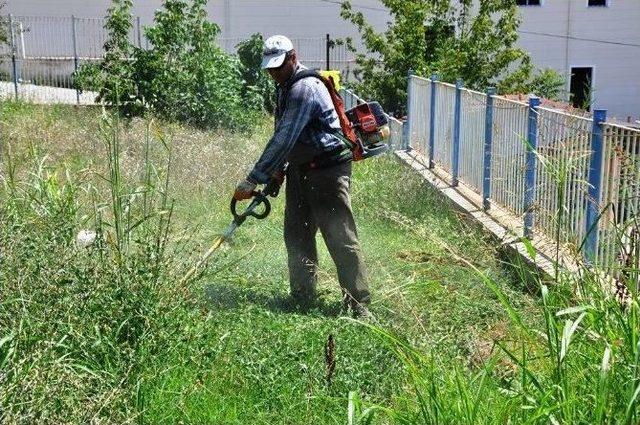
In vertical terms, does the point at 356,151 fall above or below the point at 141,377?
above

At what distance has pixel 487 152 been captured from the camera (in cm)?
872

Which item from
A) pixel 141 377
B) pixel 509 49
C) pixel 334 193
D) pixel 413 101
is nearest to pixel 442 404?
pixel 141 377

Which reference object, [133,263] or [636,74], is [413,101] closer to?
[133,263]

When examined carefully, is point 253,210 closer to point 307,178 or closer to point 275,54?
point 307,178

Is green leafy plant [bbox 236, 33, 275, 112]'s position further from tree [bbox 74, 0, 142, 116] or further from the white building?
the white building

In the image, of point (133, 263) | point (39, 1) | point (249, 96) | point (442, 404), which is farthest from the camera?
point (39, 1)

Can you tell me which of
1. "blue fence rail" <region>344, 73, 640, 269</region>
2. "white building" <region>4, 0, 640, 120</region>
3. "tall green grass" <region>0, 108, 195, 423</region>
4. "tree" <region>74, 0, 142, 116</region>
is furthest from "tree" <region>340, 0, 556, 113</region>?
"tall green grass" <region>0, 108, 195, 423</region>

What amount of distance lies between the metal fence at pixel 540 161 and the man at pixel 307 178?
124 centimetres

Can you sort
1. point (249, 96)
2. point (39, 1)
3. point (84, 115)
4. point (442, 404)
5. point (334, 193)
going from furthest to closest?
point (39, 1)
point (249, 96)
point (84, 115)
point (334, 193)
point (442, 404)

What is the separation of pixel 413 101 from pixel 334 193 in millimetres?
7109

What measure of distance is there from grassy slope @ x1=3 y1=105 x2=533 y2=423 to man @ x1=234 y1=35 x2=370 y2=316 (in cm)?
22

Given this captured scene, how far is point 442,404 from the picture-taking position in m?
3.32

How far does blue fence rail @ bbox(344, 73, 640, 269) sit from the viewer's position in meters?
4.37

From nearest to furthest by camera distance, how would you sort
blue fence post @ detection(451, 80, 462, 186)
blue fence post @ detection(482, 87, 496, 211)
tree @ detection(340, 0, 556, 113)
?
blue fence post @ detection(482, 87, 496, 211), blue fence post @ detection(451, 80, 462, 186), tree @ detection(340, 0, 556, 113)
